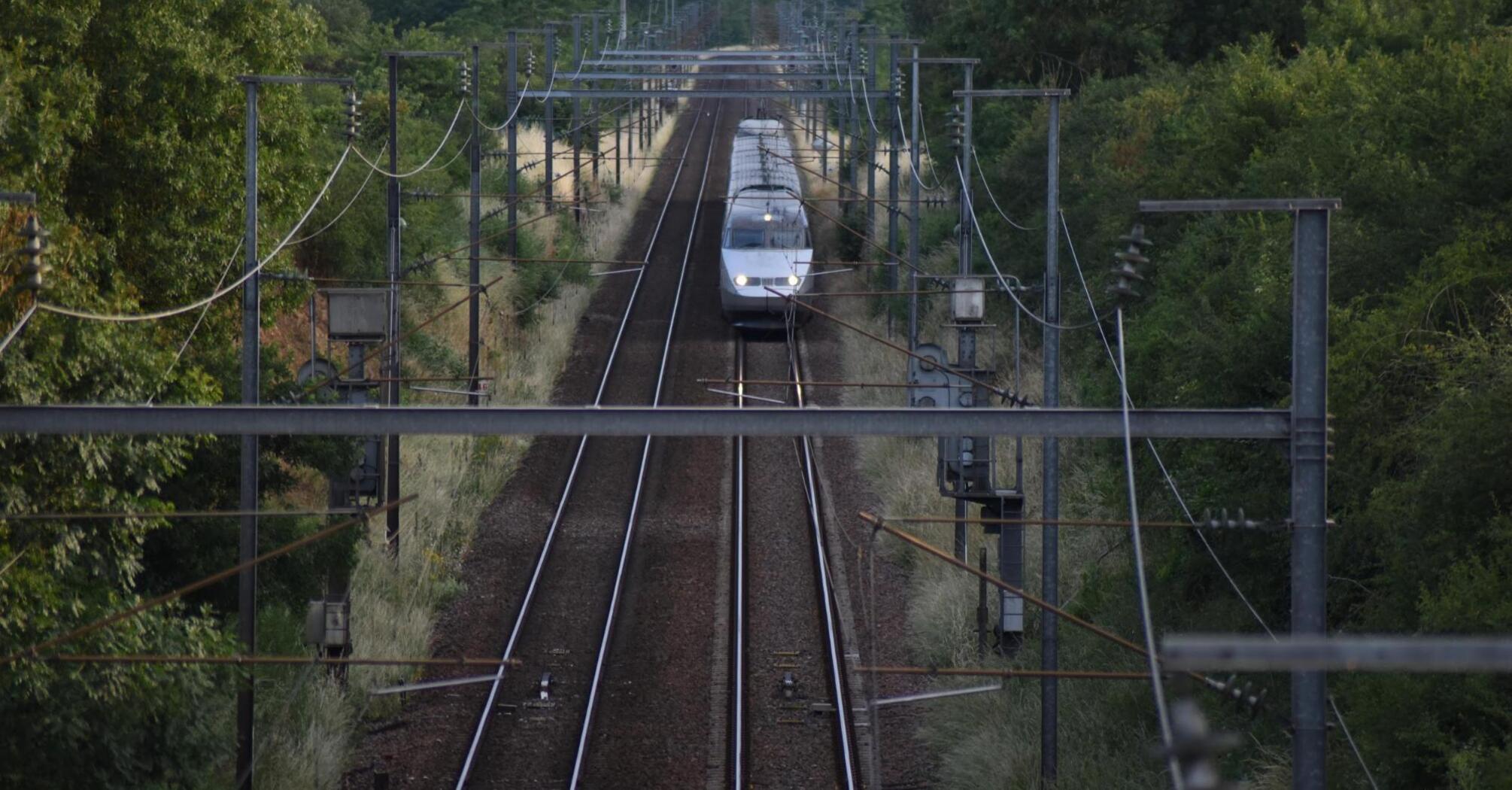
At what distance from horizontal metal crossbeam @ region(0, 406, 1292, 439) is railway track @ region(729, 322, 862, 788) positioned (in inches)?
86.5

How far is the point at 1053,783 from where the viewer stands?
12.7 metres

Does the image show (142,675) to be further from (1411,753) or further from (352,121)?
(1411,753)

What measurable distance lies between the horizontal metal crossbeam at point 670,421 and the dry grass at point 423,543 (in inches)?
245

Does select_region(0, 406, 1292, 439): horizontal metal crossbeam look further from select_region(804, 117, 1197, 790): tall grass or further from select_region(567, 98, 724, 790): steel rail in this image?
select_region(804, 117, 1197, 790): tall grass

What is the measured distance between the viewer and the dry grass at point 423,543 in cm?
1350

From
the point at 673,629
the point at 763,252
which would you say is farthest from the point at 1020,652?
the point at 763,252

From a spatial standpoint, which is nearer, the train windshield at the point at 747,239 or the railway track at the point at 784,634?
the railway track at the point at 784,634

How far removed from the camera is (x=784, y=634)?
17.2m

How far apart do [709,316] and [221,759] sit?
70.6 ft

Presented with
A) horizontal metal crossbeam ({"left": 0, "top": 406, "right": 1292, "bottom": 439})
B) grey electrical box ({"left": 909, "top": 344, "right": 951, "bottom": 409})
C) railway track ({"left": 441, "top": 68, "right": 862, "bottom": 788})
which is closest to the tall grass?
grey electrical box ({"left": 909, "top": 344, "right": 951, "bottom": 409})

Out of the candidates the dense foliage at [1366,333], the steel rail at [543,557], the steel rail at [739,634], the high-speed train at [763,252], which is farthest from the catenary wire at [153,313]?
the high-speed train at [763,252]

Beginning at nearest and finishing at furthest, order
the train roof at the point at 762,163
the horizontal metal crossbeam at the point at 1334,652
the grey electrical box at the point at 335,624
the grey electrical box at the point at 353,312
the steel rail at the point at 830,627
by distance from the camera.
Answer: the horizontal metal crossbeam at the point at 1334,652, the steel rail at the point at 830,627, the grey electrical box at the point at 335,624, the grey electrical box at the point at 353,312, the train roof at the point at 762,163

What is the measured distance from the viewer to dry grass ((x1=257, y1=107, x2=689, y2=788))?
1350 centimetres

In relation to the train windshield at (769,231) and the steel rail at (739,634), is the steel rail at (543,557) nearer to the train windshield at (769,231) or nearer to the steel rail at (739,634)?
the steel rail at (739,634)
